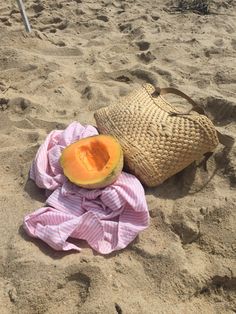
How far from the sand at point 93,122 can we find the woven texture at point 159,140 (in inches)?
4.4

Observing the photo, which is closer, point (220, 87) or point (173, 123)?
point (173, 123)

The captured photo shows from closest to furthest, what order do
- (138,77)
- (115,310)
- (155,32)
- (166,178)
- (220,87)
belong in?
(115,310), (166,178), (220,87), (138,77), (155,32)

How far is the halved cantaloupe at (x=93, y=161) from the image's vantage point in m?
1.92

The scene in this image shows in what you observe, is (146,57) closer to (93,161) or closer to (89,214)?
(93,161)

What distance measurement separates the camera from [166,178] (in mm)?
2070

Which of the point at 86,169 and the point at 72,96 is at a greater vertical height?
the point at 86,169

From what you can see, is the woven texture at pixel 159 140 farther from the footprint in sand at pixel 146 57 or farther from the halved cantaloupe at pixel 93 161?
the footprint in sand at pixel 146 57

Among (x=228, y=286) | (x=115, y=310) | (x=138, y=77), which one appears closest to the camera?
(x=115, y=310)

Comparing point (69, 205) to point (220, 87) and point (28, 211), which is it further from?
point (220, 87)

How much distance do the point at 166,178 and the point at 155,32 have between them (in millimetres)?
1949

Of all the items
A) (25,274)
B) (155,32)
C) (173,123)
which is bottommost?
(155,32)

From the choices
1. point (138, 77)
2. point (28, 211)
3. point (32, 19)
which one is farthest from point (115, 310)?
point (32, 19)

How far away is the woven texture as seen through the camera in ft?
6.66

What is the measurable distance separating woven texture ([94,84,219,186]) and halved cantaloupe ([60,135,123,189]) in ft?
0.26
